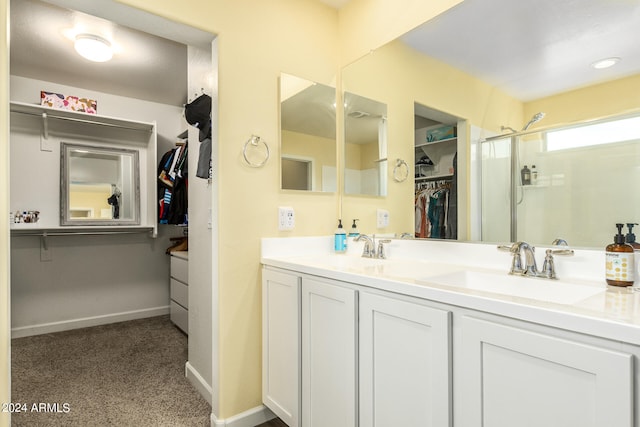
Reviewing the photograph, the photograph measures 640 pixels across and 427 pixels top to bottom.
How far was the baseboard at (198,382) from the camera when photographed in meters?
1.94

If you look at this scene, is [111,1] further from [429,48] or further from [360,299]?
[360,299]

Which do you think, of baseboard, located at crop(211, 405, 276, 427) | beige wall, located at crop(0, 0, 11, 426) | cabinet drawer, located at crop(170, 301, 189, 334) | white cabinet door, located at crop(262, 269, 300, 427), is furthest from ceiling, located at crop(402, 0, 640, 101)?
cabinet drawer, located at crop(170, 301, 189, 334)

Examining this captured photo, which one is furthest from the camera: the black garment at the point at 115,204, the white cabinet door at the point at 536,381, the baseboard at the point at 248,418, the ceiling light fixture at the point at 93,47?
the black garment at the point at 115,204

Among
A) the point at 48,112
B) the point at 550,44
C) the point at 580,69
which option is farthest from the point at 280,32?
the point at 48,112

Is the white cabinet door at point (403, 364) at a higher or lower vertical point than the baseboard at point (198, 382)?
Result: higher

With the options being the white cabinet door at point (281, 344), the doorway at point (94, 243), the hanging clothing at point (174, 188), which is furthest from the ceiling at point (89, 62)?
the white cabinet door at point (281, 344)

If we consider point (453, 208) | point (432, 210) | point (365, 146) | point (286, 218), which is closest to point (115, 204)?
point (286, 218)

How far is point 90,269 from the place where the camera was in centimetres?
337

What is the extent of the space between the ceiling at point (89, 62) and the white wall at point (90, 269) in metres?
0.20

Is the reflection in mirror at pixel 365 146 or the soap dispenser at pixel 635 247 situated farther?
the reflection in mirror at pixel 365 146

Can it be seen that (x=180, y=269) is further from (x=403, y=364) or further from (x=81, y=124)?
(x=403, y=364)

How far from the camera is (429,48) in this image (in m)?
1.65

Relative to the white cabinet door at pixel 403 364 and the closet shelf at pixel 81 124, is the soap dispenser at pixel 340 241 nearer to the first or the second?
the white cabinet door at pixel 403 364

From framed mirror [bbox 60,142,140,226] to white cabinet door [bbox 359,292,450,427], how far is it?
317 centimetres
